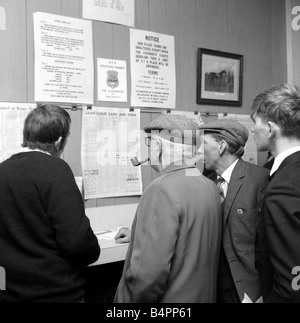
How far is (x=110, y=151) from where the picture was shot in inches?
79.4

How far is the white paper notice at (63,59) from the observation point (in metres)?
1.79

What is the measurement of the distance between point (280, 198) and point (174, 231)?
31 cm

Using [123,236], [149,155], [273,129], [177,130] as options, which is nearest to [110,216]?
[123,236]

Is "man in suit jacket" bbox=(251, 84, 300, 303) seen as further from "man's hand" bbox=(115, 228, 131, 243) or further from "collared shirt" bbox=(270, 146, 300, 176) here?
"man's hand" bbox=(115, 228, 131, 243)

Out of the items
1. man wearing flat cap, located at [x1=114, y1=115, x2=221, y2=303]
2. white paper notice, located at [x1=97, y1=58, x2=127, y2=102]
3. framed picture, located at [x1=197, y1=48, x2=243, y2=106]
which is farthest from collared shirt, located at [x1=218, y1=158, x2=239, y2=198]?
framed picture, located at [x1=197, y1=48, x2=243, y2=106]

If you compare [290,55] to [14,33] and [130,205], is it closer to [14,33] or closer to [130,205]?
[130,205]

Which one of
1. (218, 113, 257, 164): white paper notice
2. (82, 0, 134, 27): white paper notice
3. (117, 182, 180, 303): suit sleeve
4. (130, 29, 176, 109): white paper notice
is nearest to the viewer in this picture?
(117, 182, 180, 303): suit sleeve

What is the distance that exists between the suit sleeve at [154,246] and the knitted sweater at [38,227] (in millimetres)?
195

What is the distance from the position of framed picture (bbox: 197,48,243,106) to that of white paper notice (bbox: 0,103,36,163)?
112cm

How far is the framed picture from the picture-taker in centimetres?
235

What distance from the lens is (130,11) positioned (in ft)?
6.82

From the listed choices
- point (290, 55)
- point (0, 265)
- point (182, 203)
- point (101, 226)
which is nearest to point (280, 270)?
point (182, 203)

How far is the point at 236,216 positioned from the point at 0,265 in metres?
0.82

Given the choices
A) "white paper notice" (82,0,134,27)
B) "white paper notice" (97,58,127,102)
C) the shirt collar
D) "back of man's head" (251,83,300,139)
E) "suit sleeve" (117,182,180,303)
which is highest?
"white paper notice" (82,0,134,27)
